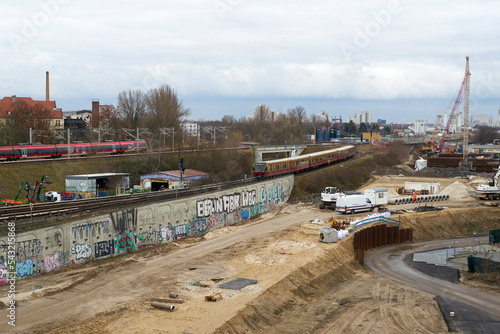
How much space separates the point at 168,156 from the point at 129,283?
50.7 m

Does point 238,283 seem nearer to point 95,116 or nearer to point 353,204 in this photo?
point 353,204

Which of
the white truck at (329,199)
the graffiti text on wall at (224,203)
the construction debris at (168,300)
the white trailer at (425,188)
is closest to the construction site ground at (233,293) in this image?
the construction debris at (168,300)

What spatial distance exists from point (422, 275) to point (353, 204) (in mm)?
19251

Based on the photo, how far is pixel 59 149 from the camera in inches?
2687

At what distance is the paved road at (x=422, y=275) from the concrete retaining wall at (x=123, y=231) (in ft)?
51.4

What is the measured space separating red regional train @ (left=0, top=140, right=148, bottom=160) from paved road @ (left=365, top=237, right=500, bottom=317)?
4537 cm

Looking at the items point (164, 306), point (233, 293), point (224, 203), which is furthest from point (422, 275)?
point (164, 306)

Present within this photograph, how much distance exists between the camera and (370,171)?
109312mm

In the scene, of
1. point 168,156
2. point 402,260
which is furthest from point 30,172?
point 402,260

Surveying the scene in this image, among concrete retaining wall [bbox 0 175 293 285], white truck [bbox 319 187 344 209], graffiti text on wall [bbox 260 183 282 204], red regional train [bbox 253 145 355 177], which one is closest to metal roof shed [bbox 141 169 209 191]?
graffiti text on wall [bbox 260 183 282 204]

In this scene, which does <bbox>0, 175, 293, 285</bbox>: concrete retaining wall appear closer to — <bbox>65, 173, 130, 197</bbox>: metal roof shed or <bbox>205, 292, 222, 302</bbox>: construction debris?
<bbox>205, 292, 222, 302</bbox>: construction debris

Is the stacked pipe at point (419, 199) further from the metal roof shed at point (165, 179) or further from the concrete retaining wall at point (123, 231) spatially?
the metal roof shed at point (165, 179)

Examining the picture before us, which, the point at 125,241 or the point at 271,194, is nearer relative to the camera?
the point at 125,241

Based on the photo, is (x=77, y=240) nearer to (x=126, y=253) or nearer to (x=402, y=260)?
(x=126, y=253)
